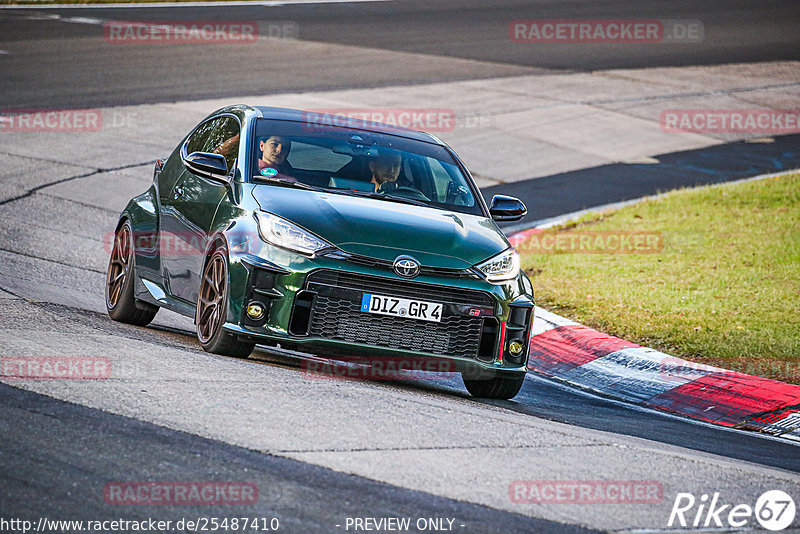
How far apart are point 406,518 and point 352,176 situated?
12.3ft

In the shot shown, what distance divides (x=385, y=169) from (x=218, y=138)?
1328 mm

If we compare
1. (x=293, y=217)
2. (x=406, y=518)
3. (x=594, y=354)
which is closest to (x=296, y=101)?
(x=594, y=354)

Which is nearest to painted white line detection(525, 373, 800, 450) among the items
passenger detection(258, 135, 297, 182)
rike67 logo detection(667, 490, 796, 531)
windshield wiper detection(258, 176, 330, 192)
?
rike67 logo detection(667, 490, 796, 531)

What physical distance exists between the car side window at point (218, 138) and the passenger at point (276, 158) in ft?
0.72

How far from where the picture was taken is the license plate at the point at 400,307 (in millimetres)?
6961

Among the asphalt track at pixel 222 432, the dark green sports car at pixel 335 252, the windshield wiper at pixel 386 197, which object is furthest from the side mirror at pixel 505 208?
the asphalt track at pixel 222 432

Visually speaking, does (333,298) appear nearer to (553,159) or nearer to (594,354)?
(594,354)

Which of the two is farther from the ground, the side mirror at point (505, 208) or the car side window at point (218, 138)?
the car side window at point (218, 138)

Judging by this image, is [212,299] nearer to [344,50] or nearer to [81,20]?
[344,50]

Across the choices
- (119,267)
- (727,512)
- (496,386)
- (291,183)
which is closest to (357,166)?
(291,183)

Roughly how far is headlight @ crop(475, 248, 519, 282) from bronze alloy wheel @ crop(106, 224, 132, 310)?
2951mm

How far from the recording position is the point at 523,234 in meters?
14.1

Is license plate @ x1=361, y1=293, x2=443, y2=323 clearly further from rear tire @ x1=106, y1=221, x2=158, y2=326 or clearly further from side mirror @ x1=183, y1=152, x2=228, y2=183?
rear tire @ x1=106, y1=221, x2=158, y2=326

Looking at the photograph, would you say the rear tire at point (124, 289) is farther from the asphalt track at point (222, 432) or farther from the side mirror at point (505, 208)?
the side mirror at point (505, 208)
